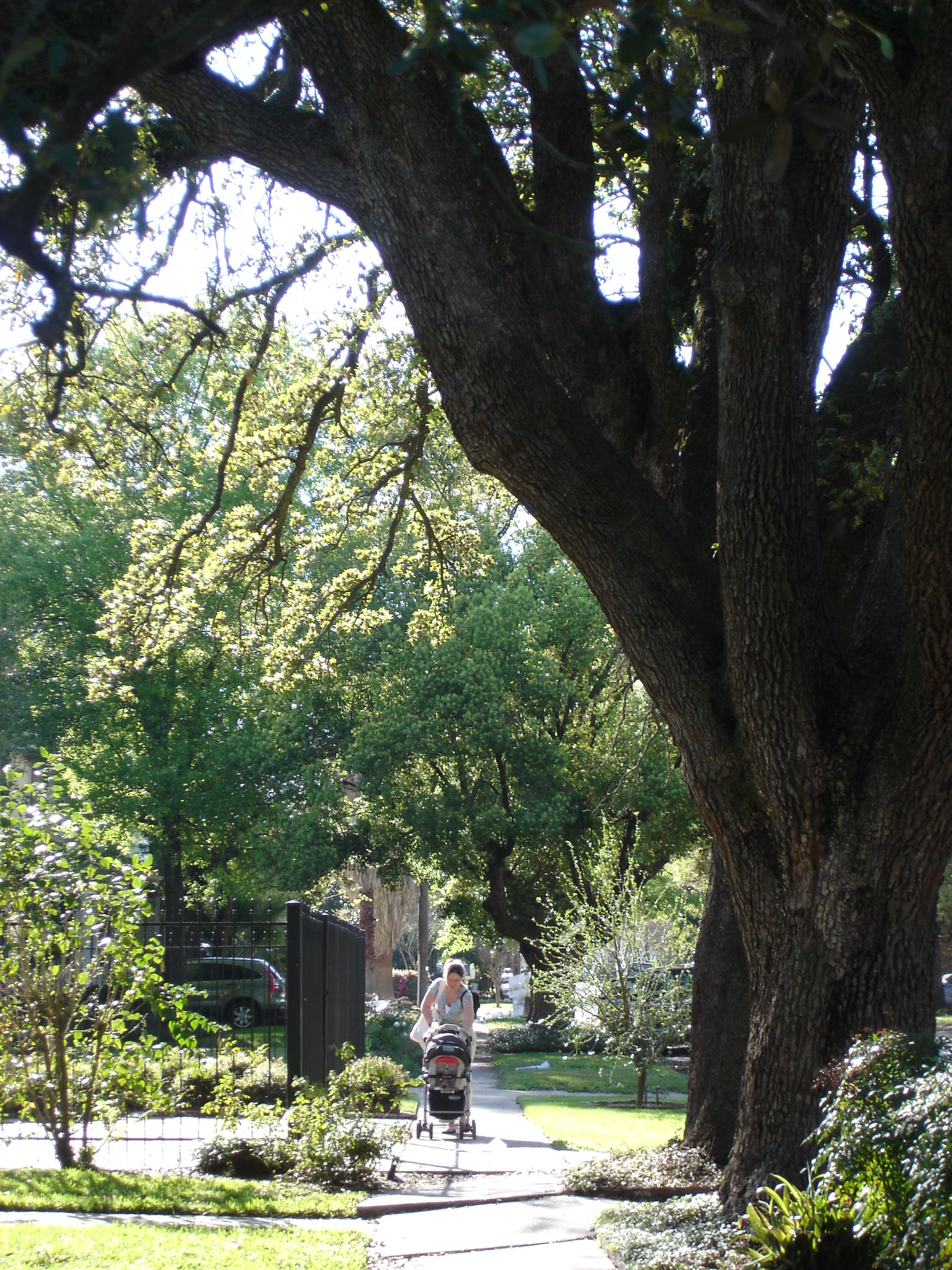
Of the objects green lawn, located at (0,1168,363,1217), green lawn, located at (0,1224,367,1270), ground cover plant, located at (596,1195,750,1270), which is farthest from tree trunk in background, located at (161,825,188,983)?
ground cover plant, located at (596,1195,750,1270)

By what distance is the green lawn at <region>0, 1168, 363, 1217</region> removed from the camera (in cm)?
690

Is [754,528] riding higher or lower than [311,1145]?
higher

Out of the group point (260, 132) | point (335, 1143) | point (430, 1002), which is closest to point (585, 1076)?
point (430, 1002)

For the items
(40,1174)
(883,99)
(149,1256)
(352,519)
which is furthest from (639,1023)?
(883,99)

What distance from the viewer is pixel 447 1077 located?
9.91 meters

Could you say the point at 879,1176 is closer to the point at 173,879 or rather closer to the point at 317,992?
the point at 317,992

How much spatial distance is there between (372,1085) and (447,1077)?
3.04ft

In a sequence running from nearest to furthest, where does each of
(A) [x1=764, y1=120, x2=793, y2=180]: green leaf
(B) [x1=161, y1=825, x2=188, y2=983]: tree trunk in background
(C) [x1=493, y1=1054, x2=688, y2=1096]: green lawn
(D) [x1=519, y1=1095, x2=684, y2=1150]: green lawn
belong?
1. (A) [x1=764, y1=120, x2=793, y2=180]: green leaf
2. (D) [x1=519, y1=1095, x2=684, y2=1150]: green lawn
3. (C) [x1=493, y1=1054, x2=688, y2=1096]: green lawn
4. (B) [x1=161, y1=825, x2=188, y2=983]: tree trunk in background

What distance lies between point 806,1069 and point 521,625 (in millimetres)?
18936

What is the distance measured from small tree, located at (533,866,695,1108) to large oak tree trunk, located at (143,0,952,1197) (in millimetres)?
9049

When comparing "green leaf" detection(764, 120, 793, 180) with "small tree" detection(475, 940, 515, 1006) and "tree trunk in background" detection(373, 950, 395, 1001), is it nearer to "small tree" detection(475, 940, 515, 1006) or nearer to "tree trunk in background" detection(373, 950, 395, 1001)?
"small tree" detection(475, 940, 515, 1006)

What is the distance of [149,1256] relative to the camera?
5539 millimetres

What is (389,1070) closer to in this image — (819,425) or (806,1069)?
(806,1069)

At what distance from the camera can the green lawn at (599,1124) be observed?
10.5 meters
